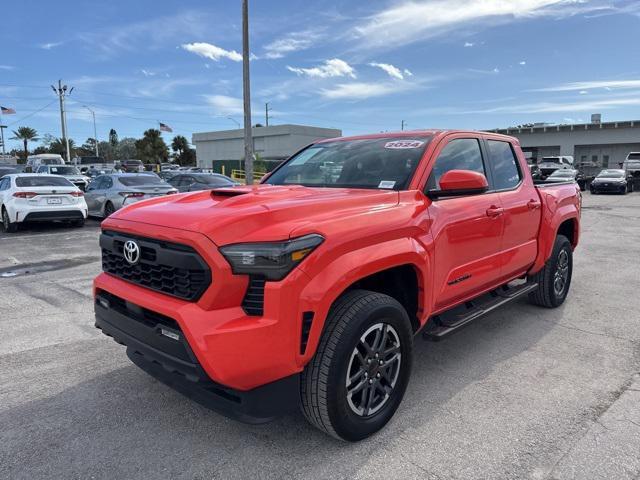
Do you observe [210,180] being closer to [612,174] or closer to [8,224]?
[8,224]

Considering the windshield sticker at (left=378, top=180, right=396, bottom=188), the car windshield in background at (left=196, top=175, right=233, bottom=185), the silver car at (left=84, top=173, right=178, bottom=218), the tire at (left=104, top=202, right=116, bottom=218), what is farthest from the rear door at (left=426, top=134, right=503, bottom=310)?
the car windshield in background at (left=196, top=175, right=233, bottom=185)

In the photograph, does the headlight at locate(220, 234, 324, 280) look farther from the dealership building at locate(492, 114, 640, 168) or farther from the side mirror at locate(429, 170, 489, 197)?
the dealership building at locate(492, 114, 640, 168)

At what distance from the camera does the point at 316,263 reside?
2.39m

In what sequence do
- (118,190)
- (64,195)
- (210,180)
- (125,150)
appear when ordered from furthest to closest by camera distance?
(125,150) < (210,180) < (118,190) < (64,195)

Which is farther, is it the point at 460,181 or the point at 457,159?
the point at 457,159

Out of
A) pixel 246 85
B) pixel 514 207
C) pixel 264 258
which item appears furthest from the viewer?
pixel 246 85

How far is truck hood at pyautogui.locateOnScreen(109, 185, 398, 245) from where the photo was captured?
2385 mm

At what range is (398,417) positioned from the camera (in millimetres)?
3041

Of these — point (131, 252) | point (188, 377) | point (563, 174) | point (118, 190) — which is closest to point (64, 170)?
point (118, 190)

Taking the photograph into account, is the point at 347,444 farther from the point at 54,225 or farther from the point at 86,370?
the point at 54,225

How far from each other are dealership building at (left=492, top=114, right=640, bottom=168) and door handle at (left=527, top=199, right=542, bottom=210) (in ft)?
150

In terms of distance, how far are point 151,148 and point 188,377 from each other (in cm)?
8541

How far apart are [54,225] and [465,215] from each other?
43.1 feet

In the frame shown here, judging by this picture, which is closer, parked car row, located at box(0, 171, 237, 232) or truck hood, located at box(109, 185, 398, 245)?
truck hood, located at box(109, 185, 398, 245)
